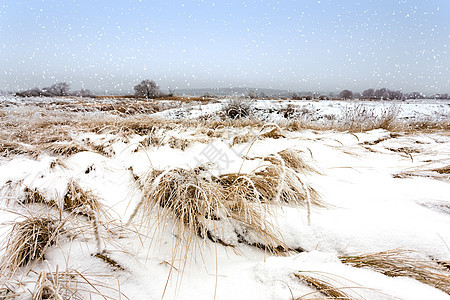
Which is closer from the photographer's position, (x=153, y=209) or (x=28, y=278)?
(x=28, y=278)

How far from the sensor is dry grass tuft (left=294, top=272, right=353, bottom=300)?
2.21 ft

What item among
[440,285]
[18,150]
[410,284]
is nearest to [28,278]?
[410,284]

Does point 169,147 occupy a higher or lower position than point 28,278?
higher

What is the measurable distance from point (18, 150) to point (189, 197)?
2.29 m

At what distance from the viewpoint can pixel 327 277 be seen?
0.74 metres

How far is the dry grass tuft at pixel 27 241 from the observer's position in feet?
2.56

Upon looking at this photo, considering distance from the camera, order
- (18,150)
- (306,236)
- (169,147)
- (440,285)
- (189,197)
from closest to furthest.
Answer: (440,285) → (306,236) → (189,197) → (18,150) → (169,147)

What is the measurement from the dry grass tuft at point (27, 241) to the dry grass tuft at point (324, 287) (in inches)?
41.7

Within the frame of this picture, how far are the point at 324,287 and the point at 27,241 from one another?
4.21ft

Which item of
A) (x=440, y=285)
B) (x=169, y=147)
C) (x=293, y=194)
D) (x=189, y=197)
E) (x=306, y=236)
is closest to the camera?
(x=440, y=285)

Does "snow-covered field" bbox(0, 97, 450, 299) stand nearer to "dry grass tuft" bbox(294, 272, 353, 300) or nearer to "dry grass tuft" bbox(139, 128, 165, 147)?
"dry grass tuft" bbox(294, 272, 353, 300)

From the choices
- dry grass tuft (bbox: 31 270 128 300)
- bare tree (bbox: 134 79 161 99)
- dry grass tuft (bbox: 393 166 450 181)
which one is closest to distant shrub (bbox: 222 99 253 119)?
dry grass tuft (bbox: 393 166 450 181)

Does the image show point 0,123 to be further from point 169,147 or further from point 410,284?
point 410,284

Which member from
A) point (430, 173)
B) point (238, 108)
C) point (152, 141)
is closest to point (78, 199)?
point (152, 141)
